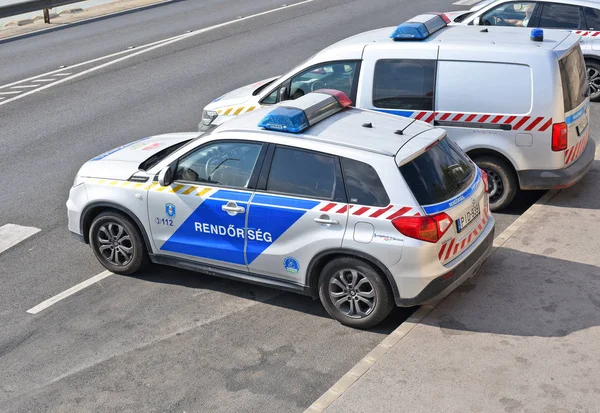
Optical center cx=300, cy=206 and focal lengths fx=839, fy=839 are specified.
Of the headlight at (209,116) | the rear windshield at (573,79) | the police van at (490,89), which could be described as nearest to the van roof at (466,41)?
the police van at (490,89)

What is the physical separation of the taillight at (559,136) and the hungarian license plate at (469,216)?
2.13 meters

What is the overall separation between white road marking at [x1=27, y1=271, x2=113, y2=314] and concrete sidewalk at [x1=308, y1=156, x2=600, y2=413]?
3.33m

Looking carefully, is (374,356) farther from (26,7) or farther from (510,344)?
(26,7)

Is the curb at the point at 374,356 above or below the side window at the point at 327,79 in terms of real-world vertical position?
below

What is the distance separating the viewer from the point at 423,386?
625 cm

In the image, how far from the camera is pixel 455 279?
23.4 feet

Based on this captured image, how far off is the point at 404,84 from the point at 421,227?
131 inches

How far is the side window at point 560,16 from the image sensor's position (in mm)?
13414

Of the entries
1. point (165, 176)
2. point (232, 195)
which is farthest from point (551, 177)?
point (165, 176)

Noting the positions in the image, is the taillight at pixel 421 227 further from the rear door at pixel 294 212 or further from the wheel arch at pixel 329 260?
the rear door at pixel 294 212

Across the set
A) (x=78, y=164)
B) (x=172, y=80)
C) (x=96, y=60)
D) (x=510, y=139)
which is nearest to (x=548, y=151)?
(x=510, y=139)

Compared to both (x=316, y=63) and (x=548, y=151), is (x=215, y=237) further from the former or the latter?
(x=548, y=151)

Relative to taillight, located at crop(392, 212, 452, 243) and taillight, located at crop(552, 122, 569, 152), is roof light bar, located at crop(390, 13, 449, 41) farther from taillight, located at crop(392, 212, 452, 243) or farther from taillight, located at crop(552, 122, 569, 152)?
taillight, located at crop(392, 212, 452, 243)

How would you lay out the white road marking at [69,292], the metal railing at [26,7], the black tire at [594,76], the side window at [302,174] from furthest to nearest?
1. the metal railing at [26,7]
2. the black tire at [594,76]
3. the white road marking at [69,292]
4. the side window at [302,174]
